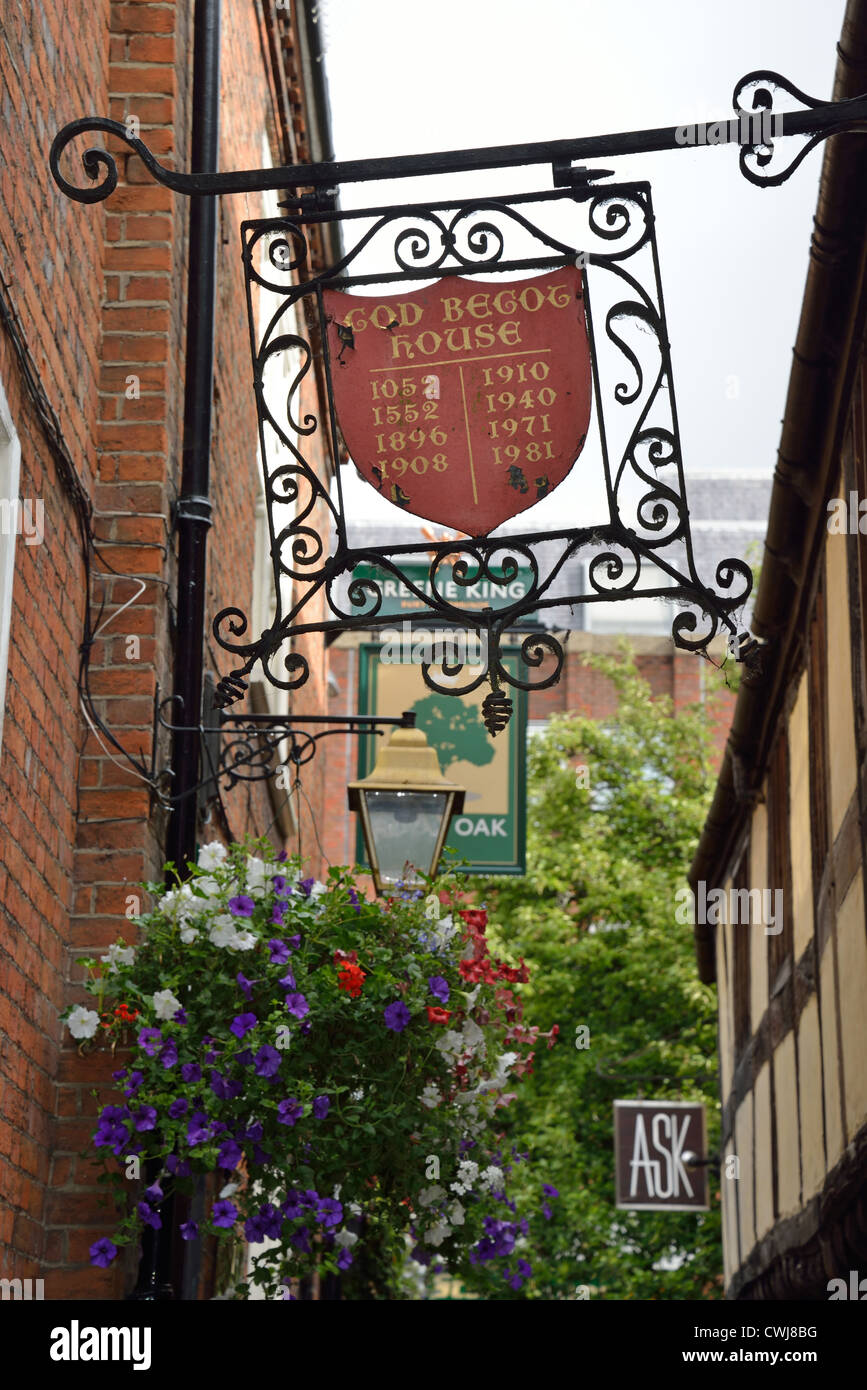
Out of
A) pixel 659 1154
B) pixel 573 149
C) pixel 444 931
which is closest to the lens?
pixel 573 149

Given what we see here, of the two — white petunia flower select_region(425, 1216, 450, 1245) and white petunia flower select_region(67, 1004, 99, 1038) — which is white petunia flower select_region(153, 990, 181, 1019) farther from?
white petunia flower select_region(425, 1216, 450, 1245)

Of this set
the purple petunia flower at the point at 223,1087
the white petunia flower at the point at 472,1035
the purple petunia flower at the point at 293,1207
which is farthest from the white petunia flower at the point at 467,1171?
the purple petunia flower at the point at 223,1087

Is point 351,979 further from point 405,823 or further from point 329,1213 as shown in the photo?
point 405,823

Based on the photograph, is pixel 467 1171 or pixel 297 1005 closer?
pixel 297 1005

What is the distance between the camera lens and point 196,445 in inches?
204

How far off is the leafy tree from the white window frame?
1249 centimetres

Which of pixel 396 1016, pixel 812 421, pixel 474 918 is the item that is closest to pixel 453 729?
pixel 812 421

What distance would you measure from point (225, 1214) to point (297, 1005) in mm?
531

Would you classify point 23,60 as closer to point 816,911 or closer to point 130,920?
point 130,920

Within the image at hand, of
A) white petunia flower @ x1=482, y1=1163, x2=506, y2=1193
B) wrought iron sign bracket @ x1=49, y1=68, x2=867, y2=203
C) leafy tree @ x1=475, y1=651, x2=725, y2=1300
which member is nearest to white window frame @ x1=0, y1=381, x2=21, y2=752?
wrought iron sign bracket @ x1=49, y1=68, x2=867, y2=203

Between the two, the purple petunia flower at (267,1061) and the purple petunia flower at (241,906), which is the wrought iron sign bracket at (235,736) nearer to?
the purple petunia flower at (241,906)

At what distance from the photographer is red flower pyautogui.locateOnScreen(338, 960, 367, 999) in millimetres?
4242

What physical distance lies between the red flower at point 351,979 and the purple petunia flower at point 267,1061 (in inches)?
10.9

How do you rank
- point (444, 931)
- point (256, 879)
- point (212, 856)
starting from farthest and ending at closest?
point (444, 931), point (212, 856), point (256, 879)
